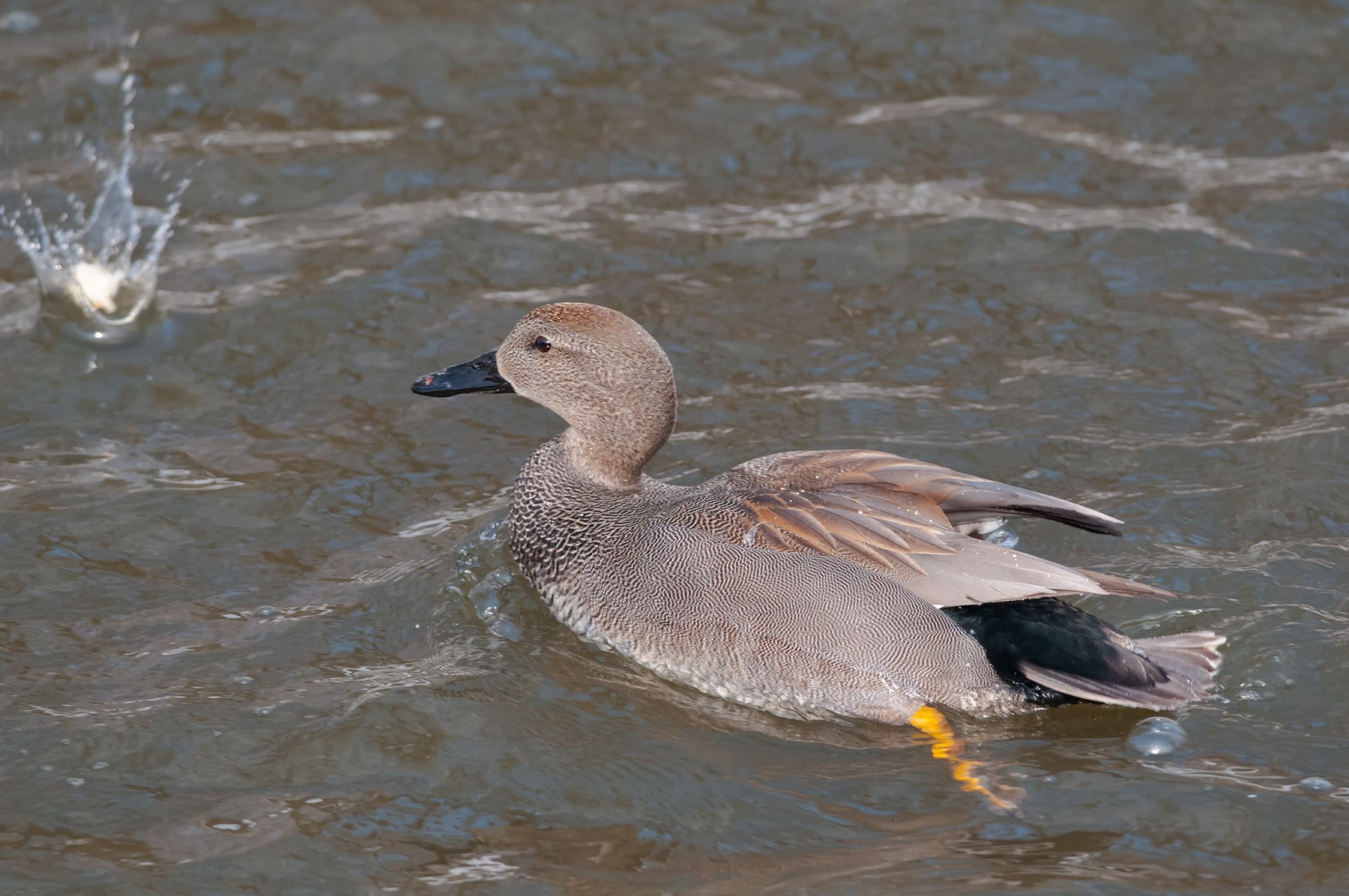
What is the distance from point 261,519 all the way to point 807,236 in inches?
125

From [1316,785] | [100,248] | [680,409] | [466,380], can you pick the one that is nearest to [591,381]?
[466,380]

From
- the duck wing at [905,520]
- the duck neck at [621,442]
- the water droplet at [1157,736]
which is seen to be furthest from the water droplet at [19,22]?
the water droplet at [1157,736]

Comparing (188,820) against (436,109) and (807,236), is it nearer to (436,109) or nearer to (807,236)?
(807,236)

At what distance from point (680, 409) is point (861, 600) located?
202 centimetres

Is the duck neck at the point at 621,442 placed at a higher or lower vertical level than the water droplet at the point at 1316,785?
higher

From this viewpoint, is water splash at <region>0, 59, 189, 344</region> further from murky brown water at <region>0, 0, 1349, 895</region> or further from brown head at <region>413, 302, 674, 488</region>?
brown head at <region>413, 302, 674, 488</region>

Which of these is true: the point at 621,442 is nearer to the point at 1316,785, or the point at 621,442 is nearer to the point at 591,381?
the point at 591,381

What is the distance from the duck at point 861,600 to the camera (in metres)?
4.73

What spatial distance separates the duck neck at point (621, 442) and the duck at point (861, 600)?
0.47 feet

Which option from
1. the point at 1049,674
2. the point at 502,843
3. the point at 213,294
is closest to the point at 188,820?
the point at 502,843

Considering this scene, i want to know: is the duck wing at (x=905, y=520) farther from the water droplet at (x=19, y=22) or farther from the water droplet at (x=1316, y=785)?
the water droplet at (x=19, y=22)

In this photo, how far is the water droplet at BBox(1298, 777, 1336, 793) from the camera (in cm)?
440

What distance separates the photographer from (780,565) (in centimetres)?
493

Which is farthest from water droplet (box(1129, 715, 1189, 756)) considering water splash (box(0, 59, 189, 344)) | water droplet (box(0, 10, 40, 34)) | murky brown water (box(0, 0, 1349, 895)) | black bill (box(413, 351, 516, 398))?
water droplet (box(0, 10, 40, 34))
